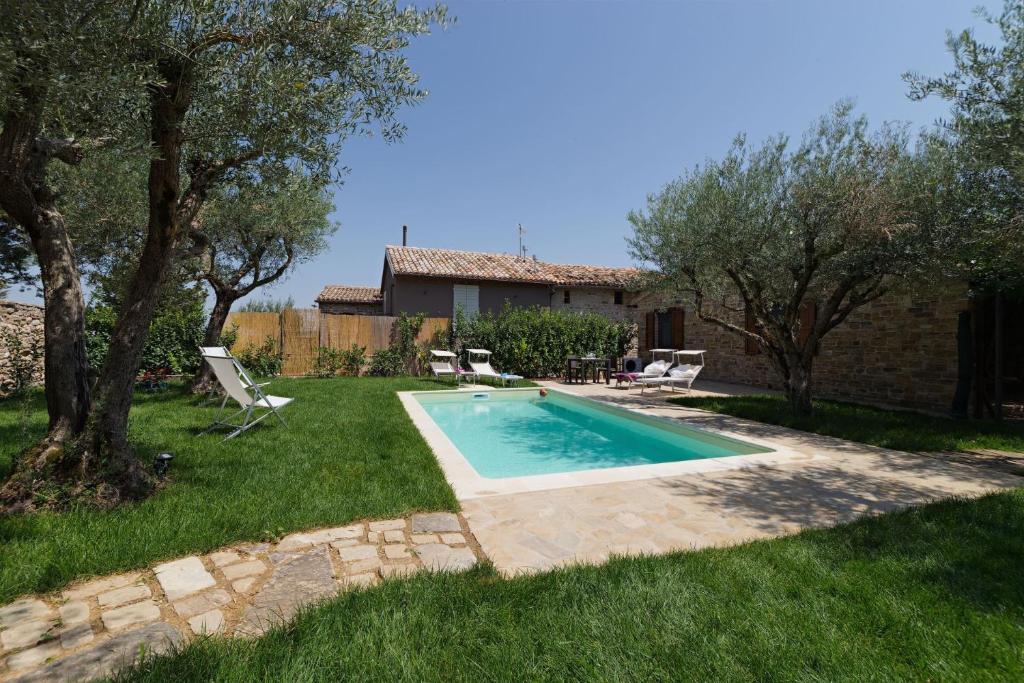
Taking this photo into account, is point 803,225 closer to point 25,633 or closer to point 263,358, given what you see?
point 25,633

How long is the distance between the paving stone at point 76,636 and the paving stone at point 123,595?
18cm

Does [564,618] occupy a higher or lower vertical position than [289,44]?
lower

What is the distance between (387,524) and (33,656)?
1744 millimetres

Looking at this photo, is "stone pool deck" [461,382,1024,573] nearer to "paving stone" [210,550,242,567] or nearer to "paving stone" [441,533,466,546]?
"paving stone" [441,533,466,546]

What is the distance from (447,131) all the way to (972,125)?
375 inches

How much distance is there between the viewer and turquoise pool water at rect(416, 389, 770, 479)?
6.30m

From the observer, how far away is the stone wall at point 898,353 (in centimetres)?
855

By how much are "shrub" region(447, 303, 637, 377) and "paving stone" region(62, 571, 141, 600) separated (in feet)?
40.0

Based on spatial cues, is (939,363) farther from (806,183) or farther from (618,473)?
(618,473)

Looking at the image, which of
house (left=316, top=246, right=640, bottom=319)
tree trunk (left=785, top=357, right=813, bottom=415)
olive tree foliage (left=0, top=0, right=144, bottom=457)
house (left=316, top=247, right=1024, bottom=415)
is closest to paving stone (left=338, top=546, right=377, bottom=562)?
olive tree foliage (left=0, top=0, right=144, bottom=457)

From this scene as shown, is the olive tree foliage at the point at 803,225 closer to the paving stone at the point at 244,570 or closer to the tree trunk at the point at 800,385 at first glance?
the tree trunk at the point at 800,385

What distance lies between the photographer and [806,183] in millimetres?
6801

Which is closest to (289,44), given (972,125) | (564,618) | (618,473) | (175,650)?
(175,650)

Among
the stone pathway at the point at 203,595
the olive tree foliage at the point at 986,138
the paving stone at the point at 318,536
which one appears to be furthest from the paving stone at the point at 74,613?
the olive tree foliage at the point at 986,138
